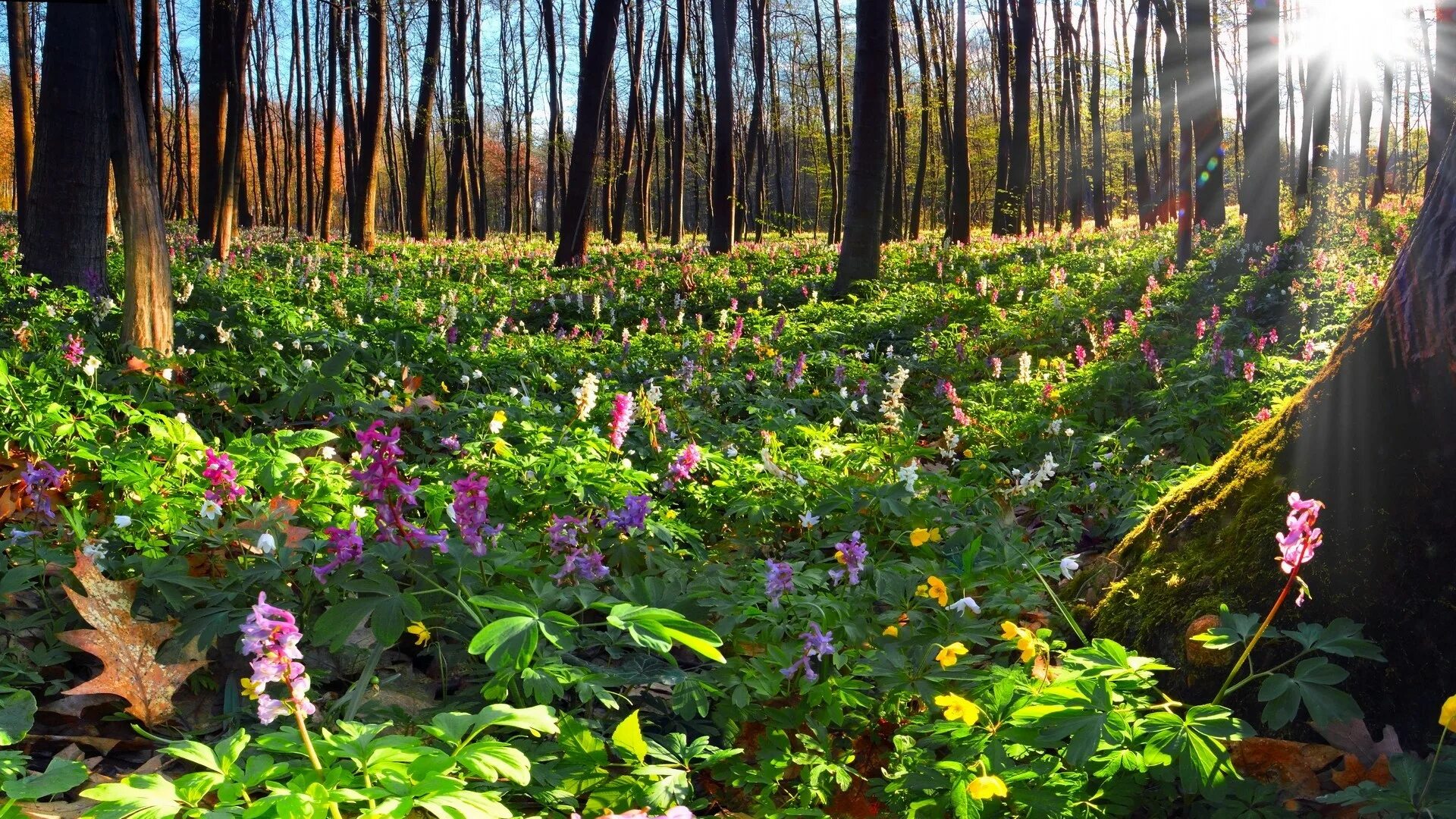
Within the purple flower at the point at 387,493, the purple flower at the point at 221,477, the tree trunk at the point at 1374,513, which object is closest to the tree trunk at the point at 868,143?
the tree trunk at the point at 1374,513

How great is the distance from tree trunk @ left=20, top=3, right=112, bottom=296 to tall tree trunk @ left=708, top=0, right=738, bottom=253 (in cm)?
1170

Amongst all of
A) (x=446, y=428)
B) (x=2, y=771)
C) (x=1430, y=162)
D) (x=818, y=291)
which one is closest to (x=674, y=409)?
(x=446, y=428)

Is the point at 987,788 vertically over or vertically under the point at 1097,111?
under

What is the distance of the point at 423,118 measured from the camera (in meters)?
19.8

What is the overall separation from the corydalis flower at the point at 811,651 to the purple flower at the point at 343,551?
103cm

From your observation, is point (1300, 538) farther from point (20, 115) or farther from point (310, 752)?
point (20, 115)

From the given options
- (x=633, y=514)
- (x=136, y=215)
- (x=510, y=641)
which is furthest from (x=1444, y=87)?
(x=136, y=215)

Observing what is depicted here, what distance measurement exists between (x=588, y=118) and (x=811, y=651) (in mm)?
13722

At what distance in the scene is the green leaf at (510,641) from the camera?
154 cm

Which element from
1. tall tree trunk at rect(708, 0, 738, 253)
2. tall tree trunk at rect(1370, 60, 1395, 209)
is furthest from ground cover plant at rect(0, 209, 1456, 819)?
tall tree trunk at rect(1370, 60, 1395, 209)

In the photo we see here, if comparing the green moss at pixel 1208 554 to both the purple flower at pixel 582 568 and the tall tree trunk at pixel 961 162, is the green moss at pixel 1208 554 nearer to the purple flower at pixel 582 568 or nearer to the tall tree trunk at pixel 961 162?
the purple flower at pixel 582 568

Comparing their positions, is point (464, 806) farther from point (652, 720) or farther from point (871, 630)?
point (871, 630)

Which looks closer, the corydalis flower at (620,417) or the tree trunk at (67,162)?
the corydalis flower at (620,417)

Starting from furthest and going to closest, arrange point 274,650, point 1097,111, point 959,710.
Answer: point 1097,111
point 959,710
point 274,650
